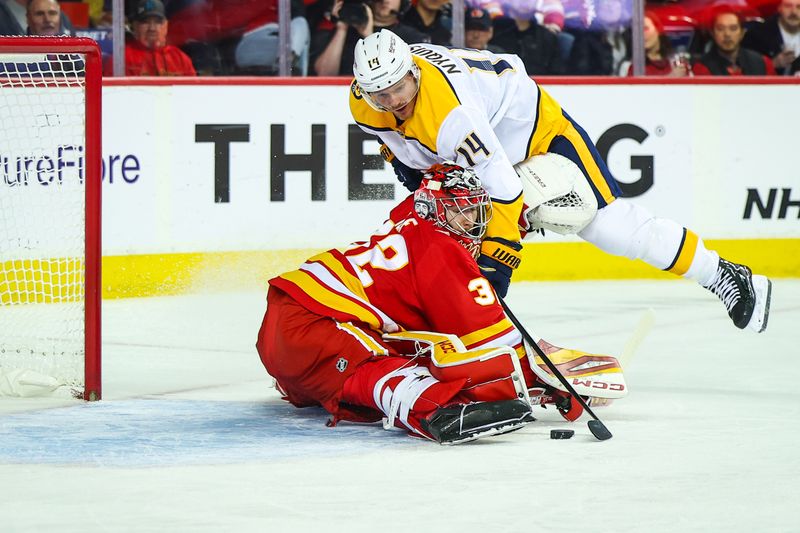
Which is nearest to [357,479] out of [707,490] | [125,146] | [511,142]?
[707,490]

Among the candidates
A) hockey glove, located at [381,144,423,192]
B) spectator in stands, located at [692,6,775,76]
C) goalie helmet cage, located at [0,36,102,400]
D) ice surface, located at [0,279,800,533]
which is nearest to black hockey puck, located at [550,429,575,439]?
ice surface, located at [0,279,800,533]

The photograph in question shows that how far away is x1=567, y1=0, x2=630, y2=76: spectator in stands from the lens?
22.7ft

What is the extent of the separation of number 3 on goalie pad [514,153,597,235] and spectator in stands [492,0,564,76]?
8.75ft

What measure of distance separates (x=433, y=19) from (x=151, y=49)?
1.30 meters

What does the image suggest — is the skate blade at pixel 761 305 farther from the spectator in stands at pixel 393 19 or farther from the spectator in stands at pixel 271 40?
the spectator in stands at pixel 271 40

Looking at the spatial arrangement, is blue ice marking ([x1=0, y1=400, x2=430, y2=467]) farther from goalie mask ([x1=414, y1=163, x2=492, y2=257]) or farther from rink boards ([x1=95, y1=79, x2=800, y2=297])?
rink boards ([x1=95, y1=79, x2=800, y2=297])

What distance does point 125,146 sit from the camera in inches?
245

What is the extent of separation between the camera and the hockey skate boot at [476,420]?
3215 millimetres

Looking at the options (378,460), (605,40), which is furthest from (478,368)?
(605,40)

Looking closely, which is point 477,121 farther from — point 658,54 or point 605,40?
point 658,54

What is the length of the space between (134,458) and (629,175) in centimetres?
405

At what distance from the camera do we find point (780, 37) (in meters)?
7.16

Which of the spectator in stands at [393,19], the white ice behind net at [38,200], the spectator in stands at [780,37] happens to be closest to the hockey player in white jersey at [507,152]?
the white ice behind net at [38,200]

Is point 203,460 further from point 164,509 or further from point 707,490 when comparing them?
point 707,490
